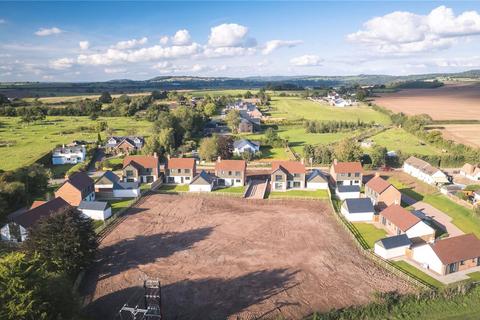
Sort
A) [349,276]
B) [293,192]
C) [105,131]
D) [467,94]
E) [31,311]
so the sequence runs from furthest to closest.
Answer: [467,94] < [105,131] < [293,192] < [349,276] < [31,311]

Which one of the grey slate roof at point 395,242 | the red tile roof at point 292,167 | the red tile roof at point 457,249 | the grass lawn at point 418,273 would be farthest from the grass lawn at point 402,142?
Result: the grass lawn at point 418,273

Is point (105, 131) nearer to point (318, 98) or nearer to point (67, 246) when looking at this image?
point (67, 246)

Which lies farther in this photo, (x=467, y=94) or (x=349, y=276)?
(x=467, y=94)

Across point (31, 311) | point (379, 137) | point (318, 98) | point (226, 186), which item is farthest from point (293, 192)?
point (318, 98)

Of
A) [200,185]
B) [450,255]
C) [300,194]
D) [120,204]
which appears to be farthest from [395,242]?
[120,204]

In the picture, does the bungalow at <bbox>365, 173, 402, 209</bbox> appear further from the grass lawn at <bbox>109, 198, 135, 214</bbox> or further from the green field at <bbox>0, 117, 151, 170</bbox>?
the green field at <bbox>0, 117, 151, 170</bbox>

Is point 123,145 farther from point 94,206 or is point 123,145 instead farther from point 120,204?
point 94,206
